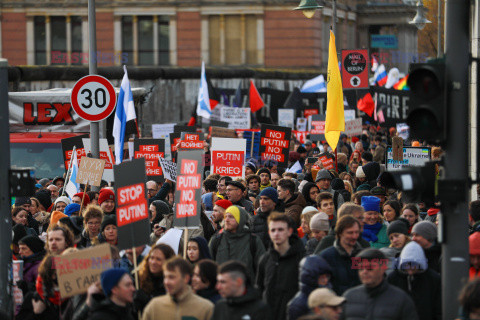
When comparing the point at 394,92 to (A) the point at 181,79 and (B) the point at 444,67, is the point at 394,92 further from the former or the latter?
(B) the point at 444,67

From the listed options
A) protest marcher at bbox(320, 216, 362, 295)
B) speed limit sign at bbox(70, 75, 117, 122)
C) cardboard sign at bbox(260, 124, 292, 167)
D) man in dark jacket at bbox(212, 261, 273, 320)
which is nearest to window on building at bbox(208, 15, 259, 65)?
cardboard sign at bbox(260, 124, 292, 167)

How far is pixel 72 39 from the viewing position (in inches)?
2201

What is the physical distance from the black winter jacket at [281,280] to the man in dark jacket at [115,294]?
4.82ft

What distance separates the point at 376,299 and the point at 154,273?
2011 millimetres

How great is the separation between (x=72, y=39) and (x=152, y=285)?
160 ft

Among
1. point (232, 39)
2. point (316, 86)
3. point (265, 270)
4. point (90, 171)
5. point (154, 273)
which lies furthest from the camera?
point (232, 39)

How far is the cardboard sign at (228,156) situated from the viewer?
16609 mm

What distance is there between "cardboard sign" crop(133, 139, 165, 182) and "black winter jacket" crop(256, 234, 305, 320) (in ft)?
28.0

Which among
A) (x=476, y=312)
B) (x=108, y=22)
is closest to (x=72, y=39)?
(x=108, y=22)

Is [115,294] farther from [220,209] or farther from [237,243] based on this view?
[220,209]

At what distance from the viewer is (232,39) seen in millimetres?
56188

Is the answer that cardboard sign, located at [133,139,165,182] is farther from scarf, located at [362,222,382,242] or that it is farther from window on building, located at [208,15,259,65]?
window on building, located at [208,15,259,65]

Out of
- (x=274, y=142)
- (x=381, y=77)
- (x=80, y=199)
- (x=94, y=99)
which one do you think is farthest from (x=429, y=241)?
(x=381, y=77)

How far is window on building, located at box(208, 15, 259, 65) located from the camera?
55.8 metres
